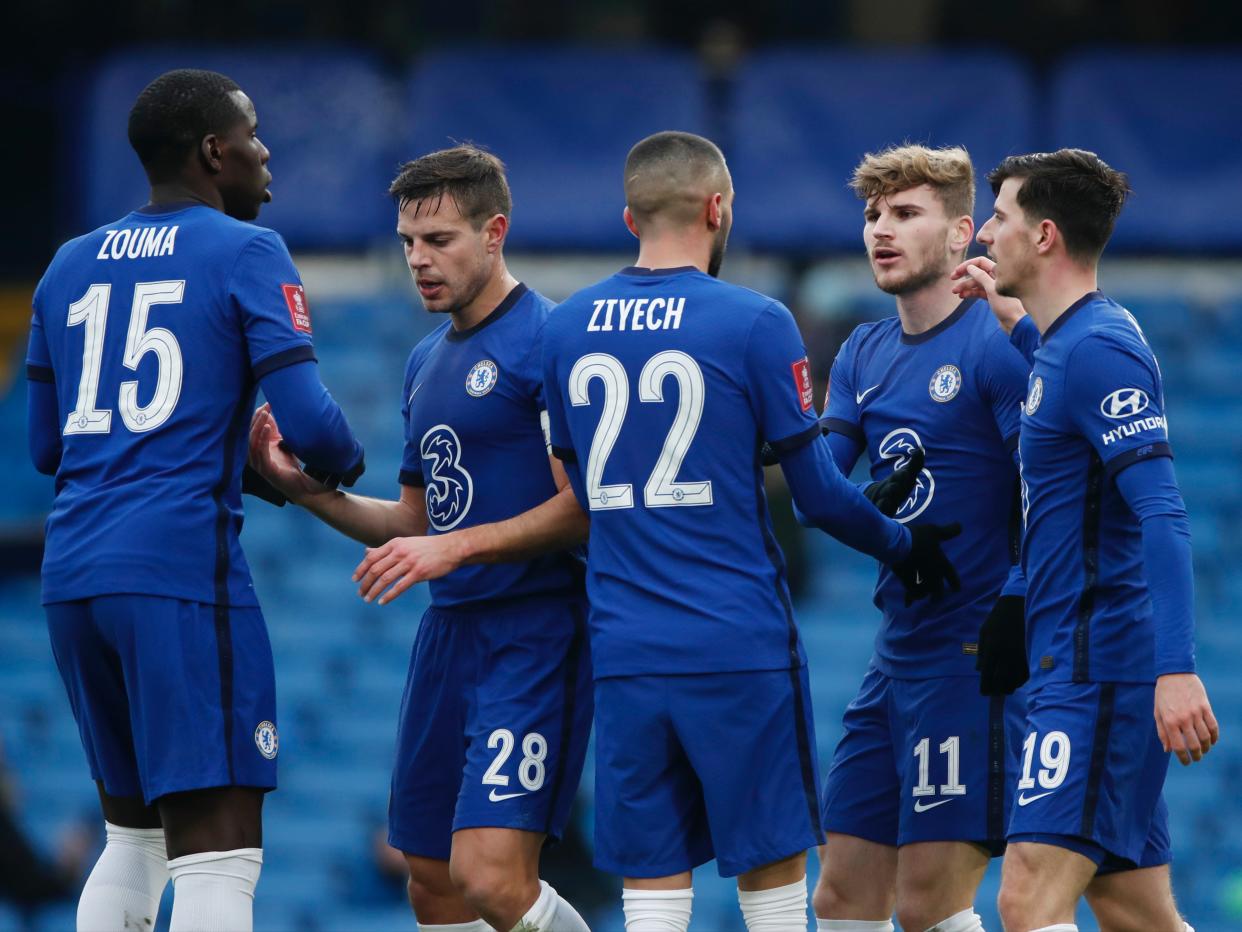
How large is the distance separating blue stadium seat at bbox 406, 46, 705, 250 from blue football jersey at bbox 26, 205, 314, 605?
973 cm

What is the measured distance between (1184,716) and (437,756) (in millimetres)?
2265

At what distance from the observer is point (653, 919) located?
495 centimetres

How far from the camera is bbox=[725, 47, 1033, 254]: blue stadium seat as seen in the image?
568 inches

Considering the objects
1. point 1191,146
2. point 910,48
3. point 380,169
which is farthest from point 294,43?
point 1191,146

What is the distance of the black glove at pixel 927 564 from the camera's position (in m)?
5.46

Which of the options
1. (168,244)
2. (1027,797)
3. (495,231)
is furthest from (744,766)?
(168,244)

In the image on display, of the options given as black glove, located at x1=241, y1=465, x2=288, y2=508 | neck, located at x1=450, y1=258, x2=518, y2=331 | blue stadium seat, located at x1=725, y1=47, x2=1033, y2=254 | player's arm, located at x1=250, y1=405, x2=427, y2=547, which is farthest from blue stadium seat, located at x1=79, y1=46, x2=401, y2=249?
black glove, located at x1=241, y1=465, x2=288, y2=508

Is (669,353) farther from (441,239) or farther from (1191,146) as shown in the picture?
(1191,146)

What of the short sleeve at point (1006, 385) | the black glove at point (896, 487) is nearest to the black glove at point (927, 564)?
the black glove at point (896, 487)

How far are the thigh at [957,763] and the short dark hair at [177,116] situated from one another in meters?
2.68

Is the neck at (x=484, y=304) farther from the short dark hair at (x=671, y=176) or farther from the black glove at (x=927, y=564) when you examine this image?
the black glove at (x=927, y=564)

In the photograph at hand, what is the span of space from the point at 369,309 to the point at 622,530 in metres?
12.0

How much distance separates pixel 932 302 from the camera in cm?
585

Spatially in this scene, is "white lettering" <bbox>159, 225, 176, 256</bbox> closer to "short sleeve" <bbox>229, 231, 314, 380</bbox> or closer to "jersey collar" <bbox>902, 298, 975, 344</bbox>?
"short sleeve" <bbox>229, 231, 314, 380</bbox>
